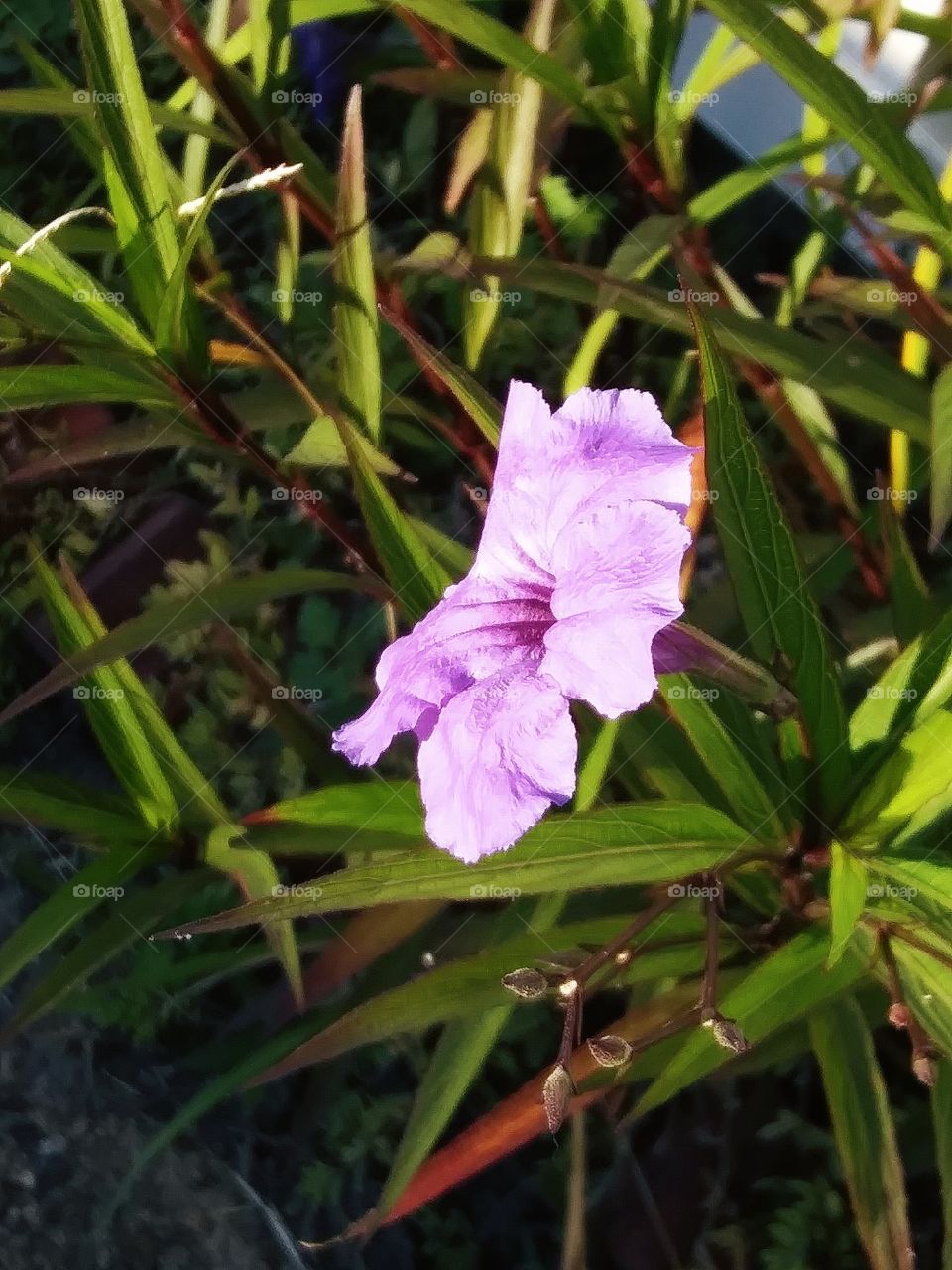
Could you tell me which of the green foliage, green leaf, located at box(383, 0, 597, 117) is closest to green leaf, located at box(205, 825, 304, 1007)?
the green foliage

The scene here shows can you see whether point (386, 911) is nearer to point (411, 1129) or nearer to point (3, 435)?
point (411, 1129)

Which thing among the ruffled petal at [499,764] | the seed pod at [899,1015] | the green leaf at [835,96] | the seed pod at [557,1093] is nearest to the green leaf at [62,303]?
the ruffled petal at [499,764]

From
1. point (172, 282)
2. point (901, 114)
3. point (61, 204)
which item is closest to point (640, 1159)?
point (172, 282)

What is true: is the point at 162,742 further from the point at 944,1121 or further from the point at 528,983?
the point at 944,1121

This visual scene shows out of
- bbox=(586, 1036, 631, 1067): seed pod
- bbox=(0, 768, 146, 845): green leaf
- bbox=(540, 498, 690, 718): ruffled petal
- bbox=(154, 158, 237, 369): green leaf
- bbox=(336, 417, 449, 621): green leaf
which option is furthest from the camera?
bbox=(0, 768, 146, 845): green leaf

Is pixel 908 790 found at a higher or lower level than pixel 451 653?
lower

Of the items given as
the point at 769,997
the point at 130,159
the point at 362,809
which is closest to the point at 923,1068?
the point at 769,997

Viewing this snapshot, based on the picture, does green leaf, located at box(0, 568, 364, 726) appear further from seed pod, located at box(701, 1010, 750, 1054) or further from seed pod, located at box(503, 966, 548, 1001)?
seed pod, located at box(701, 1010, 750, 1054)
